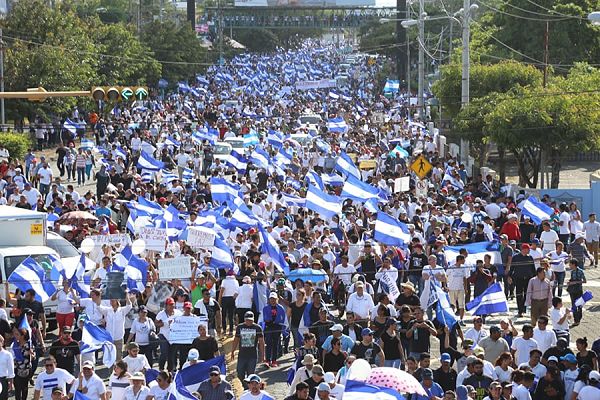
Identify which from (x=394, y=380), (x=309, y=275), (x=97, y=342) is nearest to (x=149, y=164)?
(x=309, y=275)

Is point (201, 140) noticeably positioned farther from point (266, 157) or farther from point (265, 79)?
point (265, 79)

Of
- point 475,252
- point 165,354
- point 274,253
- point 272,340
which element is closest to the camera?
point 165,354

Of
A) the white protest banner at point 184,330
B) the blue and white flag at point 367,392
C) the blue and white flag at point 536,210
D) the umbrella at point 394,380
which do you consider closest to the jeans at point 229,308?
the white protest banner at point 184,330

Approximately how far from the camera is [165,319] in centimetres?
1855

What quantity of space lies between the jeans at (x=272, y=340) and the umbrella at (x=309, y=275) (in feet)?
7.90

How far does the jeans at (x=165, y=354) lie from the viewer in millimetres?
18266

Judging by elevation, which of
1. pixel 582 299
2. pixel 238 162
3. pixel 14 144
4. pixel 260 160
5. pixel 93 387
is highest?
pixel 93 387

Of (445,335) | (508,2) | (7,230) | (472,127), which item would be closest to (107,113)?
(508,2)

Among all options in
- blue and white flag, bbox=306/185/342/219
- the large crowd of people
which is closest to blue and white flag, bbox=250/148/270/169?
the large crowd of people

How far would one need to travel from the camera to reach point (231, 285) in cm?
2092

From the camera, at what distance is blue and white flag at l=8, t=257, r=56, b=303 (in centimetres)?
2089

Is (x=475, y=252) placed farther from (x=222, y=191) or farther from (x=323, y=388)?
(x=323, y=388)

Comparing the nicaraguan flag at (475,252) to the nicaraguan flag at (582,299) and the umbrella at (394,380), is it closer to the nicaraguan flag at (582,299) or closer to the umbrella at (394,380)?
the nicaraguan flag at (582,299)

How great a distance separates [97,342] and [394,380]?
18.7ft
